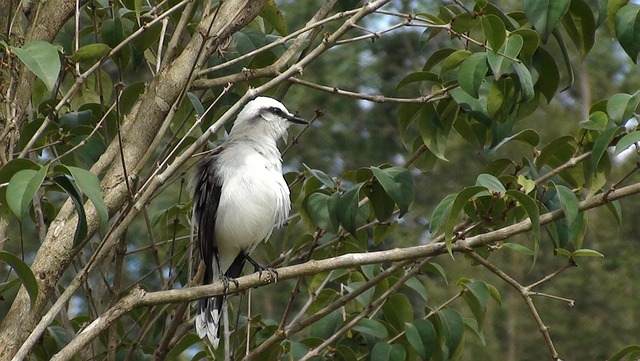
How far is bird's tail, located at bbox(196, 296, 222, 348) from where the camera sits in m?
3.33

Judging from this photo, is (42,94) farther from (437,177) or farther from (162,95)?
(437,177)

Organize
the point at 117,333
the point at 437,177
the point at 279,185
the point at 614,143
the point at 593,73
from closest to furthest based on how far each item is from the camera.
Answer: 1. the point at 614,143
2. the point at 117,333
3. the point at 279,185
4. the point at 437,177
5. the point at 593,73

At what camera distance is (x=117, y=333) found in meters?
3.10

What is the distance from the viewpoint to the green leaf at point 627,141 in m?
→ 2.46

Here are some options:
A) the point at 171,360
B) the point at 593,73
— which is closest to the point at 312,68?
the point at 593,73

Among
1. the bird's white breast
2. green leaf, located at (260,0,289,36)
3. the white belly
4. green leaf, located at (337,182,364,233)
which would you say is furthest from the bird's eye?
green leaf, located at (337,182,364,233)

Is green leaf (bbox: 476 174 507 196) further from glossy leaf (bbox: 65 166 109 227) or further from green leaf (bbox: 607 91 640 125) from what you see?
glossy leaf (bbox: 65 166 109 227)

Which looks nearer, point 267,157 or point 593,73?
point 267,157

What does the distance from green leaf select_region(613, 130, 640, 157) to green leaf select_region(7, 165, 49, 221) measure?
1.30 metres

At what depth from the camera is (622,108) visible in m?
2.62

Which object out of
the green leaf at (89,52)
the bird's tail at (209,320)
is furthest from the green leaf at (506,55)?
the bird's tail at (209,320)

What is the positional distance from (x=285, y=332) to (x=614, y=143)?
100cm

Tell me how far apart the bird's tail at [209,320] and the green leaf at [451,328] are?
0.75 meters

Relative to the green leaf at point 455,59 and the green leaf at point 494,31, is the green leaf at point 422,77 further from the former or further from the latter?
the green leaf at point 494,31
